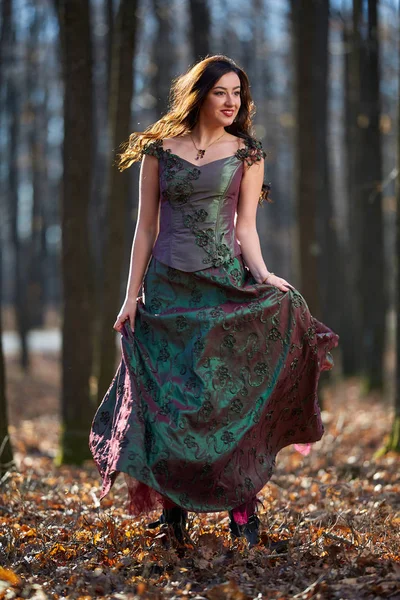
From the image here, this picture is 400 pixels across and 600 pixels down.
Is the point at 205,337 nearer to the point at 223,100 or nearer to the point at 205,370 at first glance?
the point at 205,370

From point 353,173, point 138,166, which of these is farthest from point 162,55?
point 353,173

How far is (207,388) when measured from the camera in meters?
4.62

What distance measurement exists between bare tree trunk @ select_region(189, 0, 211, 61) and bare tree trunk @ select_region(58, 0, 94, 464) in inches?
183

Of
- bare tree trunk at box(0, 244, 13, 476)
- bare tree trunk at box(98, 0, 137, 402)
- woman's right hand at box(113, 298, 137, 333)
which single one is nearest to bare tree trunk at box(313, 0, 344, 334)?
bare tree trunk at box(98, 0, 137, 402)

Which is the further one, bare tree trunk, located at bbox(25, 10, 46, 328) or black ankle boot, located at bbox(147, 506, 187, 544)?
bare tree trunk, located at bbox(25, 10, 46, 328)

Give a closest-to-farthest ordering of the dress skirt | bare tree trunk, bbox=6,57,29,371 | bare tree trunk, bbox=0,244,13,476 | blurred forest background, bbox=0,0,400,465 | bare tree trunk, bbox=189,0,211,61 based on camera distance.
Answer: the dress skirt
bare tree trunk, bbox=0,244,13,476
blurred forest background, bbox=0,0,400,465
bare tree trunk, bbox=189,0,211,61
bare tree trunk, bbox=6,57,29,371

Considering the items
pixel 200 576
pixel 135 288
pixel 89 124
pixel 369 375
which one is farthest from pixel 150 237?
pixel 369 375

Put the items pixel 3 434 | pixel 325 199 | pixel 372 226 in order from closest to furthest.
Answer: pixel 3 434
pixel 372 226
pixel 325 199

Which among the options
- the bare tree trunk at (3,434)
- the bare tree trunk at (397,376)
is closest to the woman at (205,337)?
the bare tree trunk at (3,434)

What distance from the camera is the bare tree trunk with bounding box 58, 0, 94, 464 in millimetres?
8359

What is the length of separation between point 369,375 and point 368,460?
7307mm

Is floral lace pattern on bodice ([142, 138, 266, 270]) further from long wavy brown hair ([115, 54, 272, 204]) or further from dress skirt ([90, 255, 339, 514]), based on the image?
long wavy brown hair ([115, 54, 272, 204])

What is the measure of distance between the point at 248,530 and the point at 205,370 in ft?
3.50

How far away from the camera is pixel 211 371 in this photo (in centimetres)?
467
